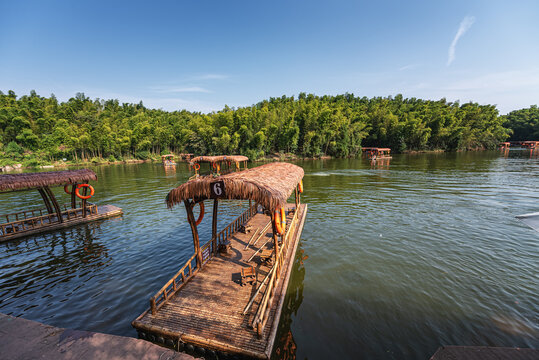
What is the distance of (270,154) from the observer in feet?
250

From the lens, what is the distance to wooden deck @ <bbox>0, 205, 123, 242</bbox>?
1520cm

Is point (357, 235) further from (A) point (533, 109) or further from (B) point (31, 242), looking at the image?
(A) point (533, 109)

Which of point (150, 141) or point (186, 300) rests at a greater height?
point (150, 141)

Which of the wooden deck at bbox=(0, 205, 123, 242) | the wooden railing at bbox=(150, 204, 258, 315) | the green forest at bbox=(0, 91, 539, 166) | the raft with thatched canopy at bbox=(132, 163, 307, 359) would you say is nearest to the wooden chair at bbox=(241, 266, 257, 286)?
the raft with thatched canopy at bbox=(132, 163, 307, 359)

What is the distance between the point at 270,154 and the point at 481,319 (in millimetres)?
69747

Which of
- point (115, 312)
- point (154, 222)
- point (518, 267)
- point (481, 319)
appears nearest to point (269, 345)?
point (115, 312)

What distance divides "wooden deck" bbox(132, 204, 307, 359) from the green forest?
6106 cm

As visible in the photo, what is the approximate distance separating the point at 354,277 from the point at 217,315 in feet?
22.8

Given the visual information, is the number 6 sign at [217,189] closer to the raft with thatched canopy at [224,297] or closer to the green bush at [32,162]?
the raft with thatched canopy at [224,297]

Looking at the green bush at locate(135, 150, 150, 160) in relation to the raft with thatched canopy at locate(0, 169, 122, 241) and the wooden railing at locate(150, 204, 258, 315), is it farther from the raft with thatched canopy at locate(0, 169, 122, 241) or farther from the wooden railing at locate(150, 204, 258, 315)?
the wooden railing at locate(150, 204, 258, 315)

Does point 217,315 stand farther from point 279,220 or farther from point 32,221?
point 32,221

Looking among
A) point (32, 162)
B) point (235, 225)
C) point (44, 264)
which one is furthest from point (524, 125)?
point (32, 162)

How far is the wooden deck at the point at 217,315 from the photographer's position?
20.4 feet

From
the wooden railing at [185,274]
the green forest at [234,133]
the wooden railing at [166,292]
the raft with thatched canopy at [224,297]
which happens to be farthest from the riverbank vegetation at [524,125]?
the wooden railing at [166,292]
